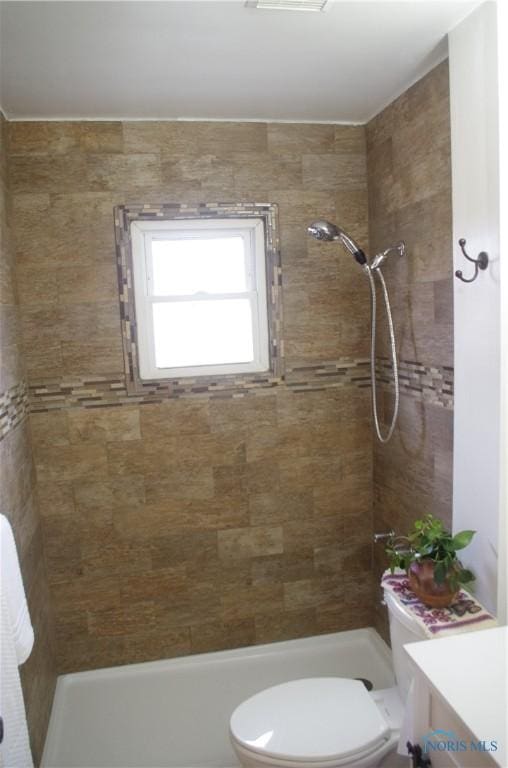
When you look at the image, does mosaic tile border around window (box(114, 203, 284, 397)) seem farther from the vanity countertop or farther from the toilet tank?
the vanity countertop

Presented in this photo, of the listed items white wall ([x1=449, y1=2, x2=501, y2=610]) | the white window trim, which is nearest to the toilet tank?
white wall ([x1=449, y1=2, x2=501, y2=610])

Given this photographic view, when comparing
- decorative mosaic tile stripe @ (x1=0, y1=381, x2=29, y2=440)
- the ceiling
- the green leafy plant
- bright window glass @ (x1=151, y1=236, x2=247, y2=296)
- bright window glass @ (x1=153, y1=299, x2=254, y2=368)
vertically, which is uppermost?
the ceiling

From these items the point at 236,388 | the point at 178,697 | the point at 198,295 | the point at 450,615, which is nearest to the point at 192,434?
the point at 236,388

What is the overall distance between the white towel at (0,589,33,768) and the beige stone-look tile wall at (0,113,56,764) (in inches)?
16.4

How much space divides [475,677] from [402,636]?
51 centimetres

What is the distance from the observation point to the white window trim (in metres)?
2.10

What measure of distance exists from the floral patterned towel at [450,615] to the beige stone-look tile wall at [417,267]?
0.36m

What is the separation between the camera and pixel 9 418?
1780 millimetres

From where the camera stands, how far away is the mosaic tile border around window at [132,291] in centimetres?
207

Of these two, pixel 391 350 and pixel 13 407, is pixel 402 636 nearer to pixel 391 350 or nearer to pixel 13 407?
pixel 391 350

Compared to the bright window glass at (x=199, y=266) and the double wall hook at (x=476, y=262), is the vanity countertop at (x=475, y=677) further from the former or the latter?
the bright window glass at (x=199, y=266)

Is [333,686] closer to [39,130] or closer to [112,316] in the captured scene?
[112,316]

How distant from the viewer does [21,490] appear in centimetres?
184

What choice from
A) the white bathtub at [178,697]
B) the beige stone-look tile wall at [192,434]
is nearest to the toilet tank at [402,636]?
the white bathtub at [178,697]
